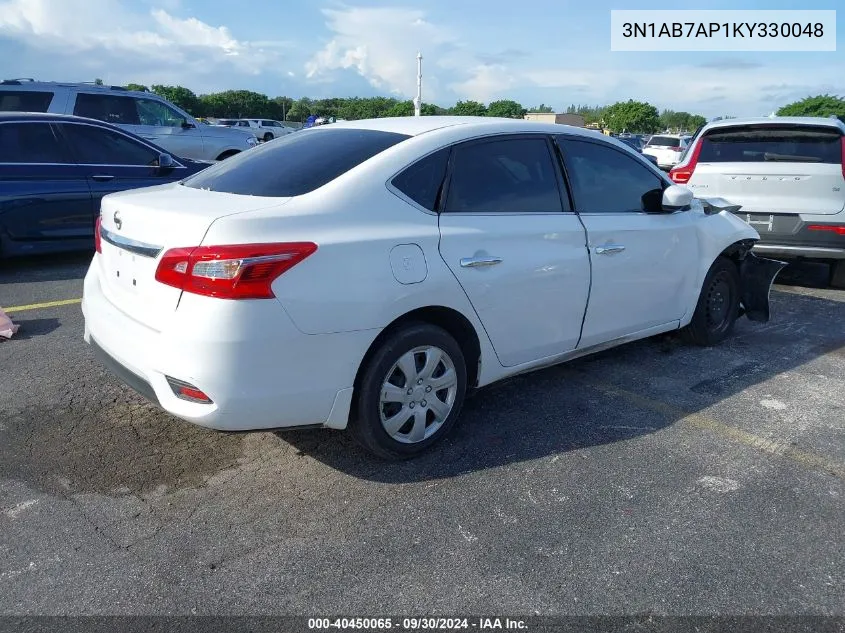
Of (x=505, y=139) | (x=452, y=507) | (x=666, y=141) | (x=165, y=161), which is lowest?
(x=452, y=507)

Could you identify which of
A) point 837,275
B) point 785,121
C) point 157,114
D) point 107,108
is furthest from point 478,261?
point 157,114

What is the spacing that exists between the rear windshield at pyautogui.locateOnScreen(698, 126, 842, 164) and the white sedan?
325cm

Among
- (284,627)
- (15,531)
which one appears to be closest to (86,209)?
(15,531)

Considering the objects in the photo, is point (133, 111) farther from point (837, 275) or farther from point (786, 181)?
point (837, 275)

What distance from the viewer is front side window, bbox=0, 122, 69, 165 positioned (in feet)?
22.8

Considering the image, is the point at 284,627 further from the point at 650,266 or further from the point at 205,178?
the point at 650,266

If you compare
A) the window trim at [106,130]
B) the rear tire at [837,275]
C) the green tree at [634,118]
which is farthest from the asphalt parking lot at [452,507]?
the green tree at [634,118]

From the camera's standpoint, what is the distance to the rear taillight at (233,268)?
270 cm

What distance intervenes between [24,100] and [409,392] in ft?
30.2

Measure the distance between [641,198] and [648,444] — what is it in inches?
65.1

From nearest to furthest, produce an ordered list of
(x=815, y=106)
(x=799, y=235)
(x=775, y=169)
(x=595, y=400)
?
(x=595, y=400) < (x=799, y=235) < (x=775, y=169) < (x=815, y=106)

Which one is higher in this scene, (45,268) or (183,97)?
(183,97)

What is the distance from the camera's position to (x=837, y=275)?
7238mm

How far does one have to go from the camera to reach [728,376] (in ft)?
15.3
